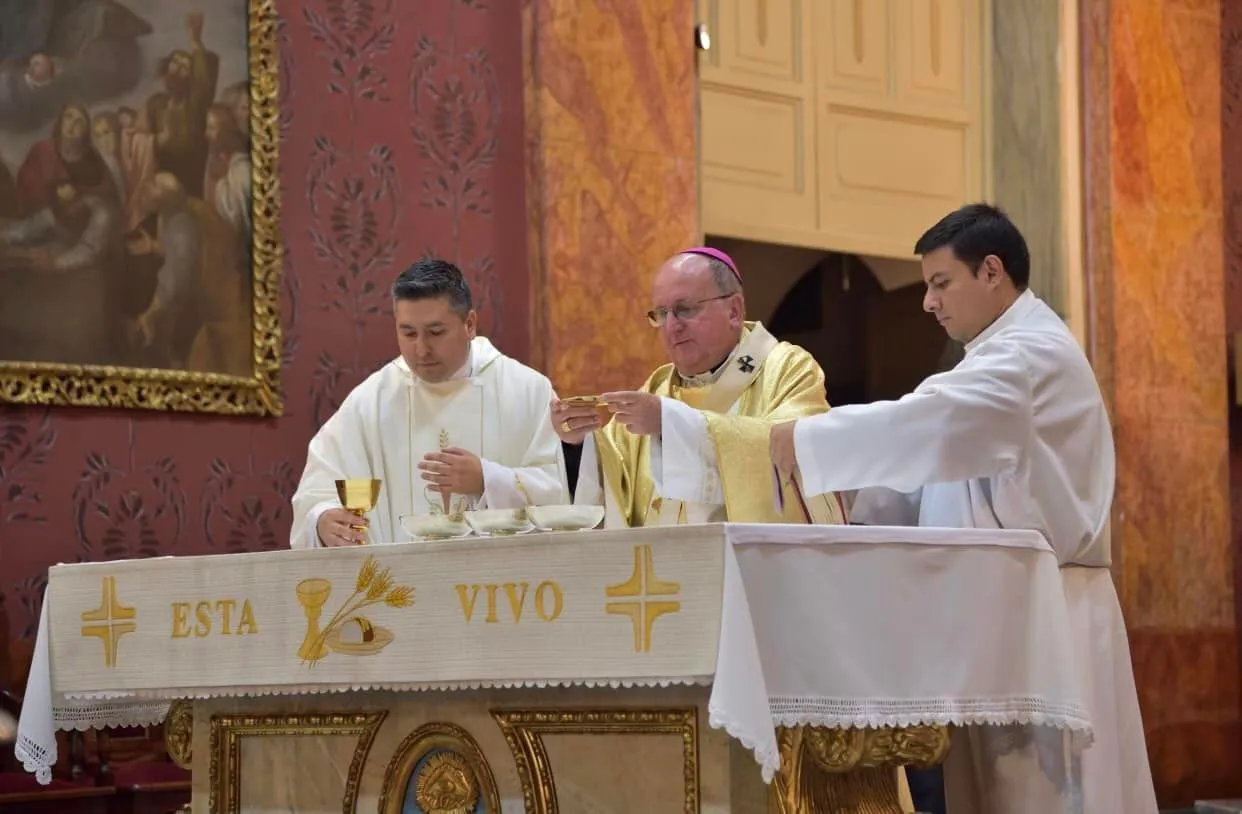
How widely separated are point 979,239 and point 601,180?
2912 mm

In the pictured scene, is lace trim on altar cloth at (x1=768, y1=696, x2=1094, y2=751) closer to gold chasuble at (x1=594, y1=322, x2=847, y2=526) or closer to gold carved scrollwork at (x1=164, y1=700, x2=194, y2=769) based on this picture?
gold chasuble at (x1=594, y1=322, x2=847, y2=526)

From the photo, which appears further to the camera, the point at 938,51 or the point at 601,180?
the point at 938,51

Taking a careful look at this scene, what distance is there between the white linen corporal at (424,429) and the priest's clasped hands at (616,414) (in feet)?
3.67

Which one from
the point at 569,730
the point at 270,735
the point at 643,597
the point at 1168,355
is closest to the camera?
the point at 643,597

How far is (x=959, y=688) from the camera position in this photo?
3471mm

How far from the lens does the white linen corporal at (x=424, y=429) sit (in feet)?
17.0

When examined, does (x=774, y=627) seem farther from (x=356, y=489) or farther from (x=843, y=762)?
(x=356, y=489)

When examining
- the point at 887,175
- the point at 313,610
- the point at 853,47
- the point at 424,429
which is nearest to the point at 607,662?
the point at 313,610

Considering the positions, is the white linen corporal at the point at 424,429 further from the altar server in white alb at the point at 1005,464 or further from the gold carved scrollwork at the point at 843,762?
the gold carved scrollwork at the point at 843,762

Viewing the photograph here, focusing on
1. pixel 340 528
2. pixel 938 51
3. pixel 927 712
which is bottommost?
pixel 927 712

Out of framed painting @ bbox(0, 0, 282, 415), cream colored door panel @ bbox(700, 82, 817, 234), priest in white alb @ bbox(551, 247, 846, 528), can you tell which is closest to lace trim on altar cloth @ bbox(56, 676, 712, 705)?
priest in white alb @ bbox(551, 247, 846, 528)

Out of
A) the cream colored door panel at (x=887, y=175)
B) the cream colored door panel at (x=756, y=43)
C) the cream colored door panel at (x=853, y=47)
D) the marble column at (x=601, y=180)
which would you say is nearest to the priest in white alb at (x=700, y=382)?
the marble column at (x=601, y=180)

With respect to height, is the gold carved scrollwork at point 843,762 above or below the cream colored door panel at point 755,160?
below

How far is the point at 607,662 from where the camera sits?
3.30m
